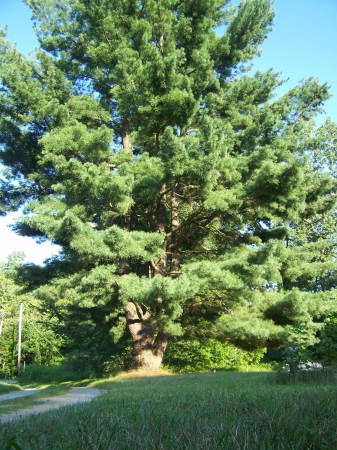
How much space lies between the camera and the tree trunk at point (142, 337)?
599 inches

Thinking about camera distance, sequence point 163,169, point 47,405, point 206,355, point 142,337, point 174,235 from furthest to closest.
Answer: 1. point 206,355
2. point 174,235
3. point 142,337
4. point 163,169
5. point 47,405

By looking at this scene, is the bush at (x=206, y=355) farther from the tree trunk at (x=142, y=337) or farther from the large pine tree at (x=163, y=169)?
the tree trunk at (x=142, y=337)

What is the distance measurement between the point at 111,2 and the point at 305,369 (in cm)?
1505

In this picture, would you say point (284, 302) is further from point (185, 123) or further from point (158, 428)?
point (158, 428)

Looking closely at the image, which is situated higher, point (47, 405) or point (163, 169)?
point (163, 169)

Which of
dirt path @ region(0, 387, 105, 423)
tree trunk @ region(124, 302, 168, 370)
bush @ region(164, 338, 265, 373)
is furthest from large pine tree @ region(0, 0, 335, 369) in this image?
dirt path @ region(0, 387, 105, 423)

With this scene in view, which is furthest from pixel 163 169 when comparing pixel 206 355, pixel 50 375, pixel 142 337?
pixel 50 375

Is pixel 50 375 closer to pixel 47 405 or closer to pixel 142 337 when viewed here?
pixel 142 337

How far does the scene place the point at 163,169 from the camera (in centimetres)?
1305

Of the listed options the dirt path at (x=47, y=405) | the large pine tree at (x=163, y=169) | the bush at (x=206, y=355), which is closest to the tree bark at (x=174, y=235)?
the large pine tree at (x=163, y=169)

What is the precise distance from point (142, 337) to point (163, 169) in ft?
21.5

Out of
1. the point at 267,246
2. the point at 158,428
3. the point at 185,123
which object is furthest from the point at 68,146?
the point at 158,428

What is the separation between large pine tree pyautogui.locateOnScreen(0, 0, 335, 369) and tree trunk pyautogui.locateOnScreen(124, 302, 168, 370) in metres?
0.05

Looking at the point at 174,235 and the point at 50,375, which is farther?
the point at 50,375
